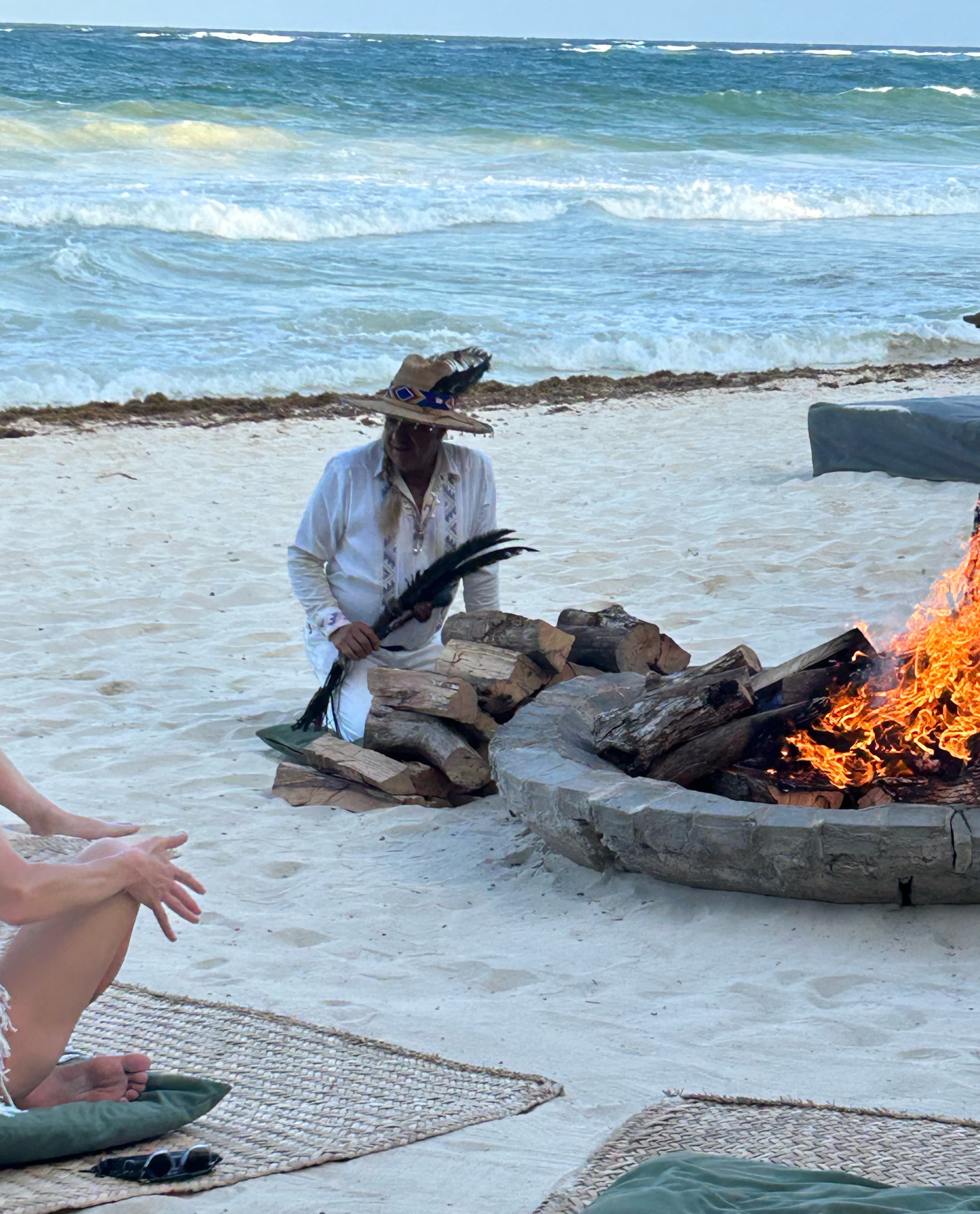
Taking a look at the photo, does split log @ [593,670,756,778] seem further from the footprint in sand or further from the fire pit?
the footprint in sand

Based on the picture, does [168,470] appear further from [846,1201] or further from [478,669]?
[846,1201]

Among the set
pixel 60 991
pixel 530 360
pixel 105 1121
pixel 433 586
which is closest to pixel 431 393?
pixel 433 586

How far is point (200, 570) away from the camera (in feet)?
23.7

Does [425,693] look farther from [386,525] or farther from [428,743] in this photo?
[386,525]

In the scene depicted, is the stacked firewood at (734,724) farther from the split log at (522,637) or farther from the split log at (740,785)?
the split log at (522,637)

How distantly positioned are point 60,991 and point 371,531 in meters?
2.66

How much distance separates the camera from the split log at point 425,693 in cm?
481

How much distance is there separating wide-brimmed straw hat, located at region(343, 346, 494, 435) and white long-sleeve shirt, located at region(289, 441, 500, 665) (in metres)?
0.18

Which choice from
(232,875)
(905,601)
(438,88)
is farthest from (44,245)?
(438,88)

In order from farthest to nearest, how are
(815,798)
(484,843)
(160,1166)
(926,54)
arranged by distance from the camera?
1. (926,54)
2. (484,843)
3. (815,798)
4. (160,1166)

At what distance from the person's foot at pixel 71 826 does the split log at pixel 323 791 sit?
1.84m

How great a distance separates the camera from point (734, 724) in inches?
165

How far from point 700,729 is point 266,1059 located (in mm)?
1683

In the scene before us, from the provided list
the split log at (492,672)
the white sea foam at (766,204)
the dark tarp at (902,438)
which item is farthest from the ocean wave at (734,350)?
the white sea foam at (766,204)
